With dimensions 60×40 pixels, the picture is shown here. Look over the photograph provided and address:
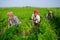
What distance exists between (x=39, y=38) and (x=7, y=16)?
1.40ft

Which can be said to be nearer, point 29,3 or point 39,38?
point 39,38

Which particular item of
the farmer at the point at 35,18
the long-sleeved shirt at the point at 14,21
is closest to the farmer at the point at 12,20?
the long-sleeved shirt at the point at 14,21

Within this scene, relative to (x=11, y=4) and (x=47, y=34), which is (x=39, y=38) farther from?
(x=11, y=4)

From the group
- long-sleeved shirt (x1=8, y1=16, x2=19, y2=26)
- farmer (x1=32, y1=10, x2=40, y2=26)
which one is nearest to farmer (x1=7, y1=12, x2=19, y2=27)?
long-sleeved shirt (x1=8, y1=16, x2=19, y2=26)

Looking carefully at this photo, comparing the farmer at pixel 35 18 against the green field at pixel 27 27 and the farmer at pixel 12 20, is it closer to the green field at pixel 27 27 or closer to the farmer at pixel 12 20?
the green field at pixel 27 27

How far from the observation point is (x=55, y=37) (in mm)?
2561

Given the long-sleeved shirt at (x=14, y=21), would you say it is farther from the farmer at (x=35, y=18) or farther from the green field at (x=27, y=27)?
the farmer at (x=35, y=18)

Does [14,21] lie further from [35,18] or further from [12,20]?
[35,18]

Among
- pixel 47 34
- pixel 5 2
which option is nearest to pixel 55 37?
pixel 47 34

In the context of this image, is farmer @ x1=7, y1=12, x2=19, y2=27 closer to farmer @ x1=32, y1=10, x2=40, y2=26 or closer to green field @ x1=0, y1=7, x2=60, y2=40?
green field @ x1=0, y1=7, x2=60, y2=40

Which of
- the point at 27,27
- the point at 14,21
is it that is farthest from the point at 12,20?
the point at 27,27

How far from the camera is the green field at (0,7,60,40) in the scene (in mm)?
2516

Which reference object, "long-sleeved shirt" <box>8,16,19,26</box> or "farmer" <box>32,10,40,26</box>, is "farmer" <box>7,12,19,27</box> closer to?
"long-sleeved shirt" <box>8,16,19,26</box>

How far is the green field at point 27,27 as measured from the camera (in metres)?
2.52
